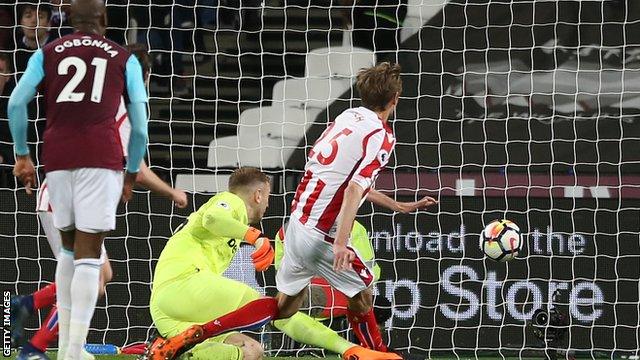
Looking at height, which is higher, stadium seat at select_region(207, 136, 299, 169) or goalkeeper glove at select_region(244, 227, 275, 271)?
goalkeeper glove at select_region(244, 227, 275, 271)

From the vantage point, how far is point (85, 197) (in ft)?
18.8

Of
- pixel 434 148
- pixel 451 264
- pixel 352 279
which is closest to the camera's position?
pixel 352 279

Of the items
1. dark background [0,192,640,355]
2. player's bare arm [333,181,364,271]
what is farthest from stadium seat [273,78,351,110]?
player's bare arm [333,181,364,271]

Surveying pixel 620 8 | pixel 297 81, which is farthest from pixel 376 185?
pixel 620 8

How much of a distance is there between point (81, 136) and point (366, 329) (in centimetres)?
234

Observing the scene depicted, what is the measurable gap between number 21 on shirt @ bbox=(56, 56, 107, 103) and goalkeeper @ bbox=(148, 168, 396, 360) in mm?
1459

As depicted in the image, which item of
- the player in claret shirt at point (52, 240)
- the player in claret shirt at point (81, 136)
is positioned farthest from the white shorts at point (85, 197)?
the player in claret shirt at point (52, 240)

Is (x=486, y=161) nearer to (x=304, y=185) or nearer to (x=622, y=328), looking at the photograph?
(x=622, y=328)

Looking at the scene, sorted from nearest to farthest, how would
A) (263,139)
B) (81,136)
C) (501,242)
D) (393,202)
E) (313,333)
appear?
(81,136) → (313,333) → (393,202) → (501,242) → (263,139)

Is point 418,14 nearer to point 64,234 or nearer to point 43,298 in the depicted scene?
point 43,298

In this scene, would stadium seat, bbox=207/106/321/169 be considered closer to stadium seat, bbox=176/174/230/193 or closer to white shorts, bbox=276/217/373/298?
stadium seat, bbox=176/174/230/193

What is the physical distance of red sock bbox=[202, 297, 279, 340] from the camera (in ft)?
22.5

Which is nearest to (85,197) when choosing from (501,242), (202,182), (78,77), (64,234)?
(64,234)

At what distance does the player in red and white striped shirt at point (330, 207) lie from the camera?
671 cm
